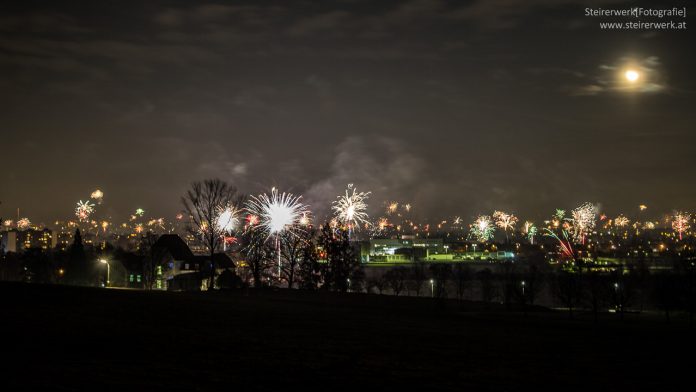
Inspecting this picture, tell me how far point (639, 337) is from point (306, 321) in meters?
22.4

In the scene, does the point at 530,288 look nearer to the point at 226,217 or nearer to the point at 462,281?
the point at 462,281

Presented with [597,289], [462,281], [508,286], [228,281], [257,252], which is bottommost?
[597,289]

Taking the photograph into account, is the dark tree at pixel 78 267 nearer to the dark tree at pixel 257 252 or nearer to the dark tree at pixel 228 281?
the dark tree at pixel 228 281

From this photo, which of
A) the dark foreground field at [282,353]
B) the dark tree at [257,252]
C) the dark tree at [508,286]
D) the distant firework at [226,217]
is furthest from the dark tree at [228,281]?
the dark foreground field at [282,353]

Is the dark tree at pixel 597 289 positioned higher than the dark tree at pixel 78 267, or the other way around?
the dark tree at pixel 78 267

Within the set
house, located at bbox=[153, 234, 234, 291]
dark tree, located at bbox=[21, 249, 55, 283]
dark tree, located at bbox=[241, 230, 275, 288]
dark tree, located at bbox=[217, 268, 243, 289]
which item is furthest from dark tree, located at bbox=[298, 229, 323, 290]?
dark tree, located at bbox=[21, 249, 55, 283]

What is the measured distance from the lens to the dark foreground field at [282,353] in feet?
58.1

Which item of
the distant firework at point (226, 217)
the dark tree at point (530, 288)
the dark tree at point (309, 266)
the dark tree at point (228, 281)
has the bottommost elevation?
the dark tree at point (530, 288)

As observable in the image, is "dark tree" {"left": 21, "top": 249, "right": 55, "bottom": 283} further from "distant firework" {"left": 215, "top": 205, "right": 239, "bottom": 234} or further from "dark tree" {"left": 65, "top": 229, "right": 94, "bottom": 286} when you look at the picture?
"distant firework" {"left": 215, "top": 205, "right": 239, "bottom": 234}

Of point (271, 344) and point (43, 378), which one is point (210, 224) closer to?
point (271, 344)

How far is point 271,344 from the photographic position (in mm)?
25641

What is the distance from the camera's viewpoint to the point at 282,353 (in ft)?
76.7

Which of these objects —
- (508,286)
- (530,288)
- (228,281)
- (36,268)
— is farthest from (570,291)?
(36,268)

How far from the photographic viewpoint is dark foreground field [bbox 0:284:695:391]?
17719mm
